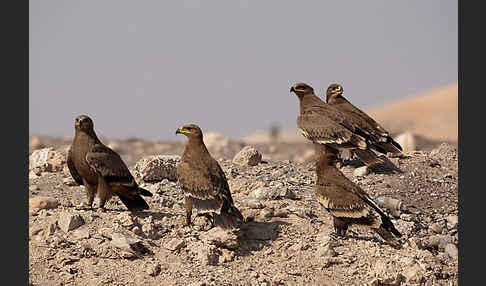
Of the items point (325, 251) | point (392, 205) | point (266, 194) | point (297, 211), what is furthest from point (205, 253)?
point (392, 205)

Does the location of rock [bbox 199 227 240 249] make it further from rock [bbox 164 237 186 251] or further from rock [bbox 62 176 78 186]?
rock [bbox 62 176 78 186]

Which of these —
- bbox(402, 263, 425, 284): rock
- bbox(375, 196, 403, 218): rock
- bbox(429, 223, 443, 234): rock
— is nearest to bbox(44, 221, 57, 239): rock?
bbox(402, 263, 425, 284): rock

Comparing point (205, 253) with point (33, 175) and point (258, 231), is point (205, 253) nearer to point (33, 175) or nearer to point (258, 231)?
point (258, 231)

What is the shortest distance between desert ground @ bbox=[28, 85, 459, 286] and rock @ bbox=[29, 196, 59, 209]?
0.02m

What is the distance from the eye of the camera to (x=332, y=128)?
12898 mm

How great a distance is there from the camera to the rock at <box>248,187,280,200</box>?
38.0ft

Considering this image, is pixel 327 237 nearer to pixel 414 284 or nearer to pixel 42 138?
pixel 414 284

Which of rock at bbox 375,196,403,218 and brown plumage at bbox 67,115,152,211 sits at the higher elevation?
brown plumage at bbox 67,115,152,211

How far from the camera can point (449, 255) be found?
1082cm

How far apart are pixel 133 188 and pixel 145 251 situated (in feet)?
4.49

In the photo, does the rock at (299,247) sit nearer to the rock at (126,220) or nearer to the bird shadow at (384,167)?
the rock at (126,220)

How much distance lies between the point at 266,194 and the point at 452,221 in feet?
10.5

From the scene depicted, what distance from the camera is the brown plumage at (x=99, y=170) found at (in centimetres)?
1100

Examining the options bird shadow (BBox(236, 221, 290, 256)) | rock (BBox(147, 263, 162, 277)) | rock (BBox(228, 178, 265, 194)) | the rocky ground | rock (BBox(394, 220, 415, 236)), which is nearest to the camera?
rock (BBox(147, 263, 162, 277))
